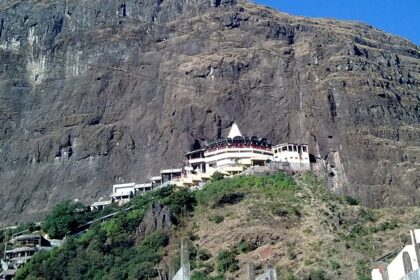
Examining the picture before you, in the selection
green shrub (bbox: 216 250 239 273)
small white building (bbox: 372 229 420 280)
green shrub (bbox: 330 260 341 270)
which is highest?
green shrub (bbox: 216 250 239 273)

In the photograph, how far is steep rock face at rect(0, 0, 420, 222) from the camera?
9319 cm

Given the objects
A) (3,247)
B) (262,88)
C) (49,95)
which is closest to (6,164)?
(49,95)

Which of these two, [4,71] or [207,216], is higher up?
[4,71]

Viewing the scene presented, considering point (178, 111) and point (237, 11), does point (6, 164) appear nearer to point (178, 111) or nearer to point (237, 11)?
point (178, 111)

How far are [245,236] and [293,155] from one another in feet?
77.4

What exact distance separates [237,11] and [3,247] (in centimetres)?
5362

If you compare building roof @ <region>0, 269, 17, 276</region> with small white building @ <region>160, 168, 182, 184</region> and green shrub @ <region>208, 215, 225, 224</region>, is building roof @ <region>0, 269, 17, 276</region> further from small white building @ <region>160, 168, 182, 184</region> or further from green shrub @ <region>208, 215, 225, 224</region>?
small white building @ <region>160, 168, 182, 184</region>

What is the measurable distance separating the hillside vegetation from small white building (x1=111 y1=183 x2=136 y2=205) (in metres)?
10.3

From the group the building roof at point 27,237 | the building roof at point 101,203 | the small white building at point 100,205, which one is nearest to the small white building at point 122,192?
the building roof at point 101,203

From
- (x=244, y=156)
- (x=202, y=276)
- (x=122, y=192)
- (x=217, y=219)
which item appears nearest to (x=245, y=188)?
(x=217, y=219)

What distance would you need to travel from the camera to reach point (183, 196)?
73.2m

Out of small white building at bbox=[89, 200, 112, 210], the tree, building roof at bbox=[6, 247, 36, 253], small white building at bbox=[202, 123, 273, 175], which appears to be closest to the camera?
building roof at bbox=[6, 247, 36, 253]

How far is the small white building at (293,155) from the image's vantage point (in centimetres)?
8407

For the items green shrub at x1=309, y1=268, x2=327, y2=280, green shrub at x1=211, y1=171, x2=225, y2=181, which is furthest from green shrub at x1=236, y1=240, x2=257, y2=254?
green shrub at x1=211, y1=171, x2=225, y2=181
